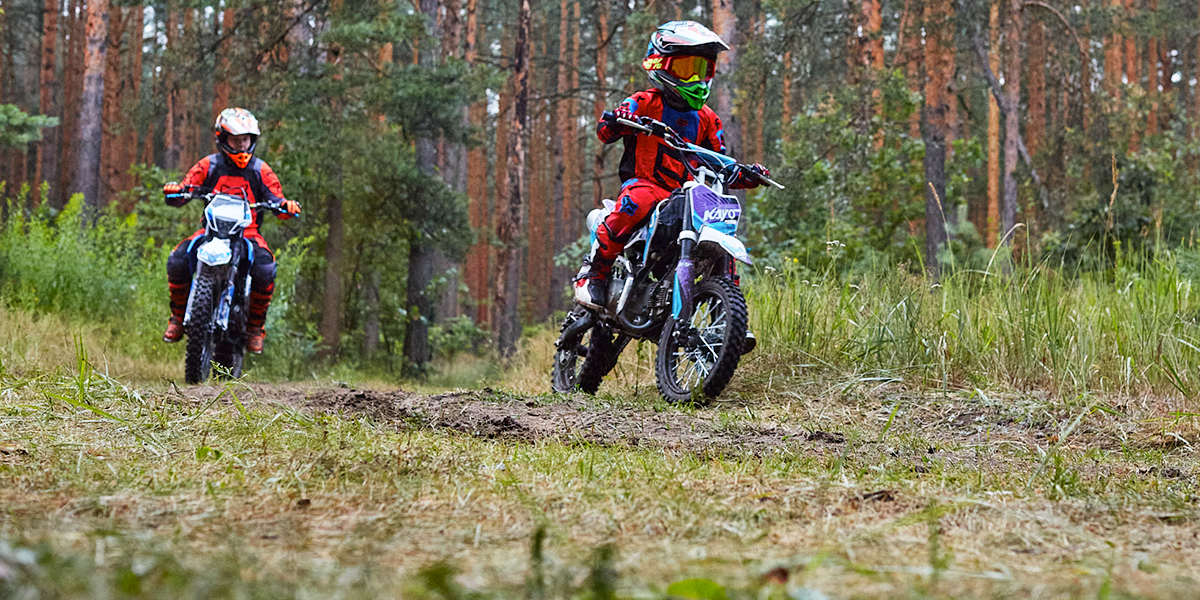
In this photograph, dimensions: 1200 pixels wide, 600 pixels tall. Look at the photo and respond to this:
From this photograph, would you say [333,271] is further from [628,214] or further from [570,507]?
[570,507]

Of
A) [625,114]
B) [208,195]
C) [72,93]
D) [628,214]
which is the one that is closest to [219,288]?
[208,195]

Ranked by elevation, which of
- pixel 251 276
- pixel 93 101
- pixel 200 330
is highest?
pixel 93 101

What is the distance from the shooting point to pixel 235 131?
7816 millimetres

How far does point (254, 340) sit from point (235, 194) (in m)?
1.19

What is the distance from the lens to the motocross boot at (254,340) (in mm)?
7734

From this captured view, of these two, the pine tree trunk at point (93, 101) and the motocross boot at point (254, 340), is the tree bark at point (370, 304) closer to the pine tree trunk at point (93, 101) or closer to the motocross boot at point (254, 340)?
the pine tree trunk at point (93, 101)

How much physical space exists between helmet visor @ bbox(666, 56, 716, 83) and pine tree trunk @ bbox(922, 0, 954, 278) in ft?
24.4

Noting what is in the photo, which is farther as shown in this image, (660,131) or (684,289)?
(660,131)

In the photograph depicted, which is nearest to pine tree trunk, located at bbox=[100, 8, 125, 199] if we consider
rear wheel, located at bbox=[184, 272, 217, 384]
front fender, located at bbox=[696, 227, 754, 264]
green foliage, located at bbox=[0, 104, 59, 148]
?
green foliage, located at bbox=[0, 104, 59, 148]

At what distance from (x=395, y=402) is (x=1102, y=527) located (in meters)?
3.06

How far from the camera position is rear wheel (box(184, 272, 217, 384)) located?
23.0ft

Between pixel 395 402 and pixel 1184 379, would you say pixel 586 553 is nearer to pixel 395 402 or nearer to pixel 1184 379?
pixel 395 402

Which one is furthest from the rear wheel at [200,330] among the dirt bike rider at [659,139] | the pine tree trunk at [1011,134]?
the pine tree trunk at [1011,134]

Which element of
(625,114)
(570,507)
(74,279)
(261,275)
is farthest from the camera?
(74,279)
